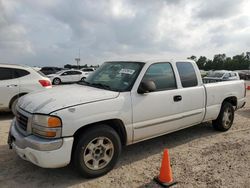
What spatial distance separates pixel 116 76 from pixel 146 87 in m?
0.70

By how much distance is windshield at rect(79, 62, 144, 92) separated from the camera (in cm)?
402

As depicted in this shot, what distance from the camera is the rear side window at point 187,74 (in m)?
4.77

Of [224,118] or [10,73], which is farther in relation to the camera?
[10,73]

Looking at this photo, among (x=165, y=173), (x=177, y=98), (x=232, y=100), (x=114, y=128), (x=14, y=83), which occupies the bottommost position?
(x=165, y=173)

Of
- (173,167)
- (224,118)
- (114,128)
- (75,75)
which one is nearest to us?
(114,128)

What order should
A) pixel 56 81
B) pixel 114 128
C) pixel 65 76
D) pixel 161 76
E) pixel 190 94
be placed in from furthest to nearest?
pixel 65 76
pixel 56 81
pixel 190 94
pixel 161 76
pixel 114 128

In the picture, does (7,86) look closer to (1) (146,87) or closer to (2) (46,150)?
(2) (46,150)

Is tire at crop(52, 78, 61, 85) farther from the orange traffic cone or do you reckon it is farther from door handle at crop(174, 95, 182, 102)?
the orange traffic cone

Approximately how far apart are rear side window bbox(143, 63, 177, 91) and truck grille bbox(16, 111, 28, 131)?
2.02 metres

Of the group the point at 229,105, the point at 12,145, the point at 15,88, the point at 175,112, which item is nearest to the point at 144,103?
the point at 175,112

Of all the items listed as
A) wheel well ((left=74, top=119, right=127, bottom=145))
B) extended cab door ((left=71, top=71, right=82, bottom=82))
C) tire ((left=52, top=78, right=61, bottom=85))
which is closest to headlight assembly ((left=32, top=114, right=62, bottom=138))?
wheel well ((left=74, top=119, right=127, bottom=145))

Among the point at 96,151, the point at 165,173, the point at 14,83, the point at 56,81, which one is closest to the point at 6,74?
the point at 14,83

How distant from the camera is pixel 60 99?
3.44 meters

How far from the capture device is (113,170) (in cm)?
382
